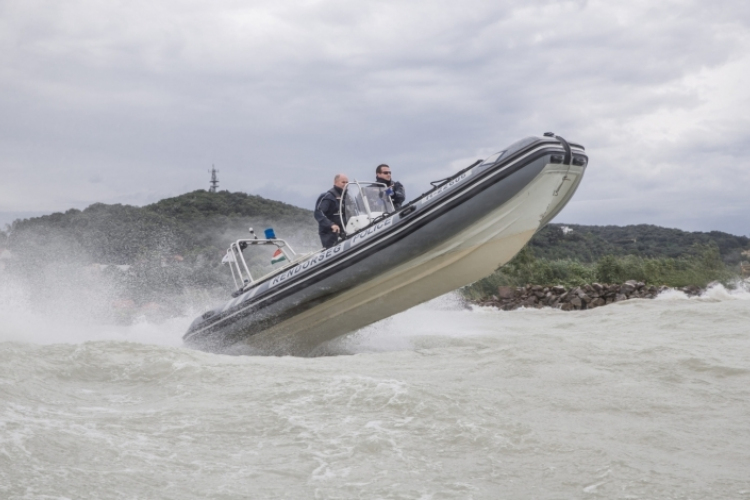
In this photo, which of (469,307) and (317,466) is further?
(469,307)

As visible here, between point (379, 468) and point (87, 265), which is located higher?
point (87, 265)

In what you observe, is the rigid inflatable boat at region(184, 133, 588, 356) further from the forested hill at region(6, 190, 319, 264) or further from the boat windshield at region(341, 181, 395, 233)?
the forested hill at region(6, 190, 319, 264)

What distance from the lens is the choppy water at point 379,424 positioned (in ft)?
7.54

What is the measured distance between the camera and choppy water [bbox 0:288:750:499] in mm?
2299

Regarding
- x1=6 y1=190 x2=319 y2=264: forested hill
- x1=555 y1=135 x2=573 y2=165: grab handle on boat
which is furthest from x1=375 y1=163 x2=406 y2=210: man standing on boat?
x1=6 y1=190 x2=319 y2=264: forested hill

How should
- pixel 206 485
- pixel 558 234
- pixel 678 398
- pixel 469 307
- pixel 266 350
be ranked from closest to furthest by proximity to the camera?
pixel 206 485
pixel 678 398
pixel 266 350
pixel 469 307
pixel 558 234

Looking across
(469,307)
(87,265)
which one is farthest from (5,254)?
(469,307)

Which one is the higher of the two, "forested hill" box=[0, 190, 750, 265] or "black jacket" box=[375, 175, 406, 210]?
"forested hill" box=[0, 190, 750, 265]

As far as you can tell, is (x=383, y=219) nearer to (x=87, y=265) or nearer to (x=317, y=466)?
(x=317, y=466)

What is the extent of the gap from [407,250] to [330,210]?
126 centimetres

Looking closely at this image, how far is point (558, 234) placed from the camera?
2247cm

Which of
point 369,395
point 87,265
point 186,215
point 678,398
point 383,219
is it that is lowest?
point 678,398

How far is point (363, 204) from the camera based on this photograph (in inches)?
265

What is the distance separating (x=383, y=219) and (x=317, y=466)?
149 inches
